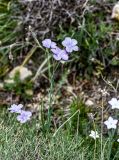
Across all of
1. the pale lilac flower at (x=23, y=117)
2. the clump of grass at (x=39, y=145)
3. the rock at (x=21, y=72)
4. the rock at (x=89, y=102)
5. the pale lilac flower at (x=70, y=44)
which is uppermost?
the pale lilac flower at (x=70, y=44)

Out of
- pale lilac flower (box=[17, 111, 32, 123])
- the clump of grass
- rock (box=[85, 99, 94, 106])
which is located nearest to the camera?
the clump of grass

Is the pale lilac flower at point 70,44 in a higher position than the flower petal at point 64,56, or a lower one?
higher

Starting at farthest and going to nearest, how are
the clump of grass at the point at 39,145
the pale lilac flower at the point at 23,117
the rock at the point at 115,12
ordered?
the rock at the point at 115,12 → the pale lilac flower at the point at 23,117 → the clump of grass at the point at 39,145

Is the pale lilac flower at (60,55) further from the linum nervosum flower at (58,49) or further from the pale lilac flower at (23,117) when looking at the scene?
the pale lilac flower at (23,117)

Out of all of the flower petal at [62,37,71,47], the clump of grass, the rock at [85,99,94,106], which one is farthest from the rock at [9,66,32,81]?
the flower petal at [62,37,71,47]

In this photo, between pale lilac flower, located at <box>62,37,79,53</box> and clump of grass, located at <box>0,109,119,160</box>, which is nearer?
clump of grass, located at <box>0,109,119,160</box>

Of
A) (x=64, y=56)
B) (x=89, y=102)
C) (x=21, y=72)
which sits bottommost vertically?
(x=89, y=102)

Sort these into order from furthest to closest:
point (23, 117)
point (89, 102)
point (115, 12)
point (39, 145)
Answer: point (115, 12) → point (89, 102) → point (23, 117) → point (39, 145)

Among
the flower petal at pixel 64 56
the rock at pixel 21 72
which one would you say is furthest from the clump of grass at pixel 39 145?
the rock at pixel 21 72

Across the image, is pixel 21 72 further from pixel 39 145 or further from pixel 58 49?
pixel 39 145

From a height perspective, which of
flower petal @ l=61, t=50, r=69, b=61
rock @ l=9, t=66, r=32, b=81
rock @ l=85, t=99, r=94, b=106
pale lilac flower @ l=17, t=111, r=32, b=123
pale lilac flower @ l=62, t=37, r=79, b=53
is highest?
pale lilac flower @ l=62, t=37, r=79, b=53

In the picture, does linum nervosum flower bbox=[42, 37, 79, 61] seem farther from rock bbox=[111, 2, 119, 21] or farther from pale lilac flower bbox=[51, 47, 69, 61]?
rock bbox=[111, 2, 119, 21]

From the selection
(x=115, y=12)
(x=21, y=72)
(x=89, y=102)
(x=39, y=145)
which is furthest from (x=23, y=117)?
(x=115, y=12)

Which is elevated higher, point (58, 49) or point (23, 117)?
point (58, 49)
